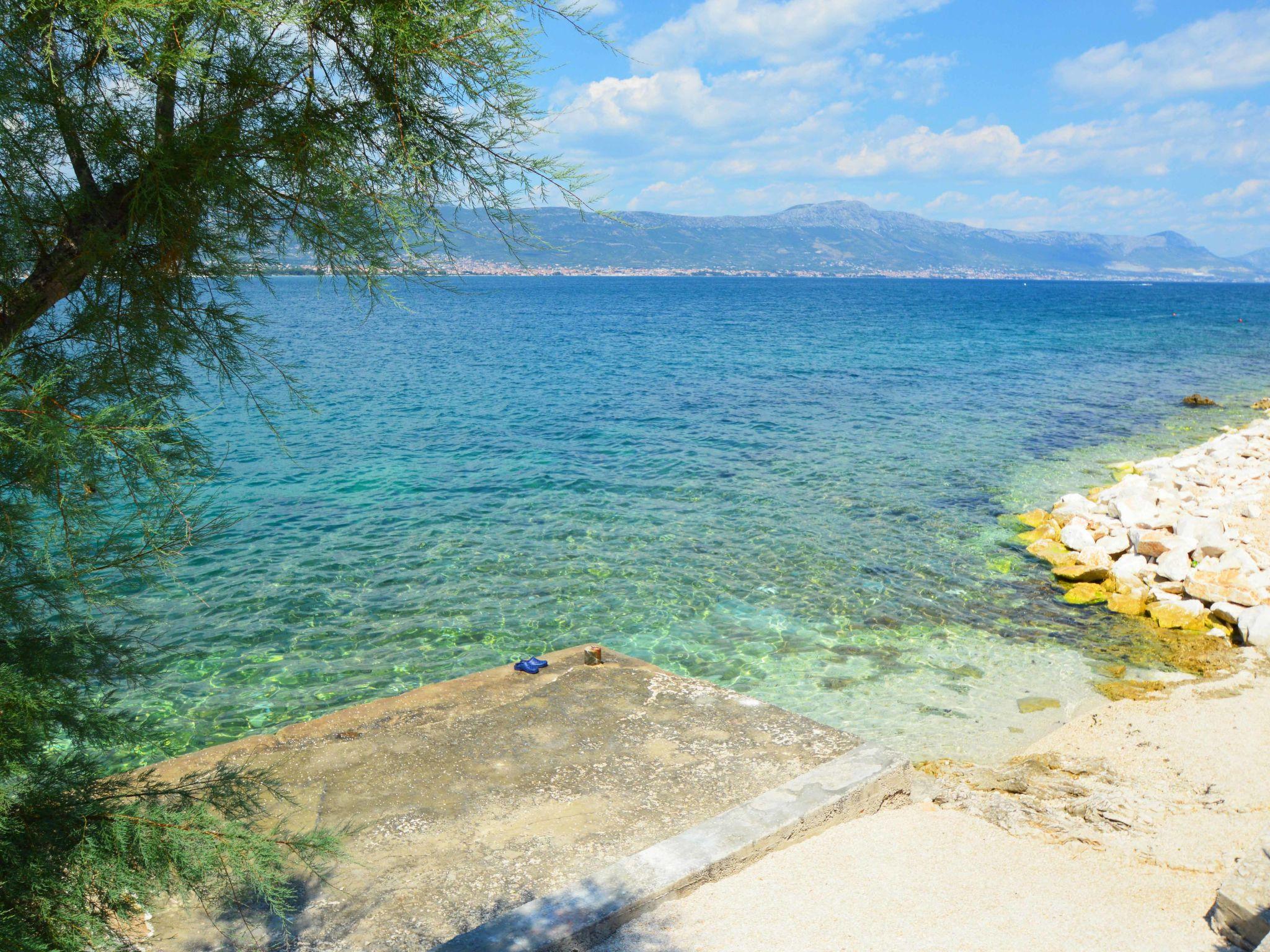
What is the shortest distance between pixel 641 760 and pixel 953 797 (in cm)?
228

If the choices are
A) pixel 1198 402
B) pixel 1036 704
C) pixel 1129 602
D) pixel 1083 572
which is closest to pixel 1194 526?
pixel 1083 572

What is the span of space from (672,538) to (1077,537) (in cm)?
635

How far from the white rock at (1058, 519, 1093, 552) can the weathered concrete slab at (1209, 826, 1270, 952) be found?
30.3ft

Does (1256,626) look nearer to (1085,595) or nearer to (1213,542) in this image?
(1213,542)

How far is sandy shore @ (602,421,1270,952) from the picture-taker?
4129 mm

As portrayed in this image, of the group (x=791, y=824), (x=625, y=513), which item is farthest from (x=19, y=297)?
(x=625, y=513)

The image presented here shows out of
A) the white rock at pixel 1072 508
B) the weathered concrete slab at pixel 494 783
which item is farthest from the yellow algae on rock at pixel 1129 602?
the weathered concrete slab at pixel 494 783

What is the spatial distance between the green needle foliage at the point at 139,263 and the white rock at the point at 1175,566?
1121 centimetres

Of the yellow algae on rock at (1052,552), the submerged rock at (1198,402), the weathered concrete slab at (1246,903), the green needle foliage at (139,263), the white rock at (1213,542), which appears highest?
the green needle foliage at (139,263)

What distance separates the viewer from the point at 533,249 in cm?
374

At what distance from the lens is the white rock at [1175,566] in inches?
444

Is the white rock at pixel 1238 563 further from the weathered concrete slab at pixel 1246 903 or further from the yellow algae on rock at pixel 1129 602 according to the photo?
the weathered concrete slab at pixel 1246 903

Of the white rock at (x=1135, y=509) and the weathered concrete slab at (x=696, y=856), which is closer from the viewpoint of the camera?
the weathered concrete slab at (x=696, y=856)

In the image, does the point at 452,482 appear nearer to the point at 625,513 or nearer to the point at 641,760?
the point at 625,513
